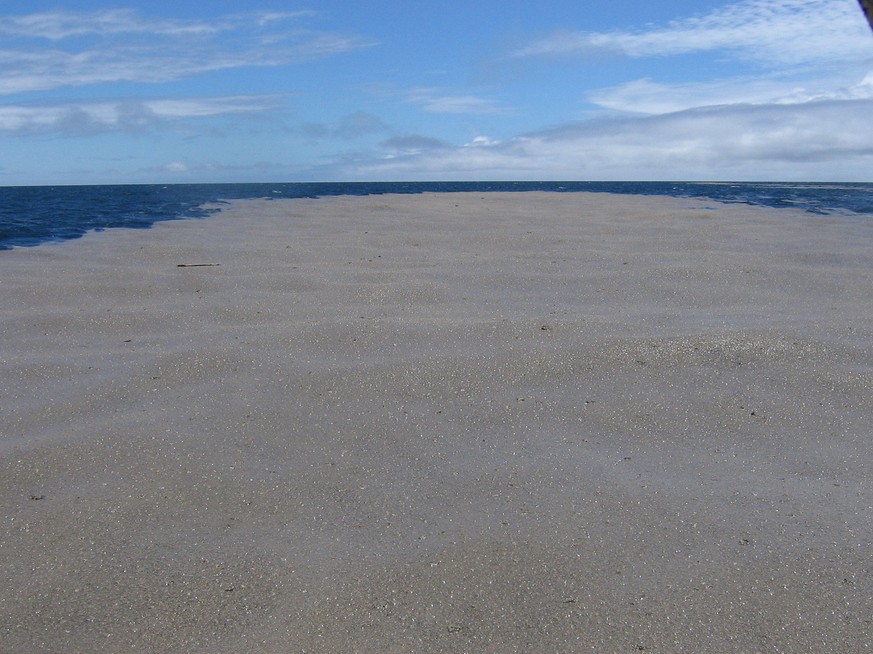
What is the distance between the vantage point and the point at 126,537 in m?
3.41

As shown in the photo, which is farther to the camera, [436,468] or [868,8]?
[436,468]

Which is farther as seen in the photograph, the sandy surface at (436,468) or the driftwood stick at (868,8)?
the sandy surface at (436,468)

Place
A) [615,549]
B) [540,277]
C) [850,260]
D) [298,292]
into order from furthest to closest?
[850,260] < [540,277] < [298,292] < [615,549]

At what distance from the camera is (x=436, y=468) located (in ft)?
13.5

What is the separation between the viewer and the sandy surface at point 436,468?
9.41 ft

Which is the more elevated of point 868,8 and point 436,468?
point 868,8

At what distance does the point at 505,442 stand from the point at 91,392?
2908 mm

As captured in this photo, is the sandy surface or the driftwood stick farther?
the sandy surface

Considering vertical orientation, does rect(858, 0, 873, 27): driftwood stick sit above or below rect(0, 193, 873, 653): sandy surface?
above

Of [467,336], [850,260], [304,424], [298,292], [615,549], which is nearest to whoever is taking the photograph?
[615,549]

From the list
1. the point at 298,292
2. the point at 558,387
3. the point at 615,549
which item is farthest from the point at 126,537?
the point at 298,292

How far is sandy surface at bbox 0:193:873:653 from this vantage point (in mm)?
2869

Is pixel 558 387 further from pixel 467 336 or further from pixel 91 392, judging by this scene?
pixel 91 392

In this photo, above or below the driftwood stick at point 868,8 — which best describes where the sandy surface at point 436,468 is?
below
